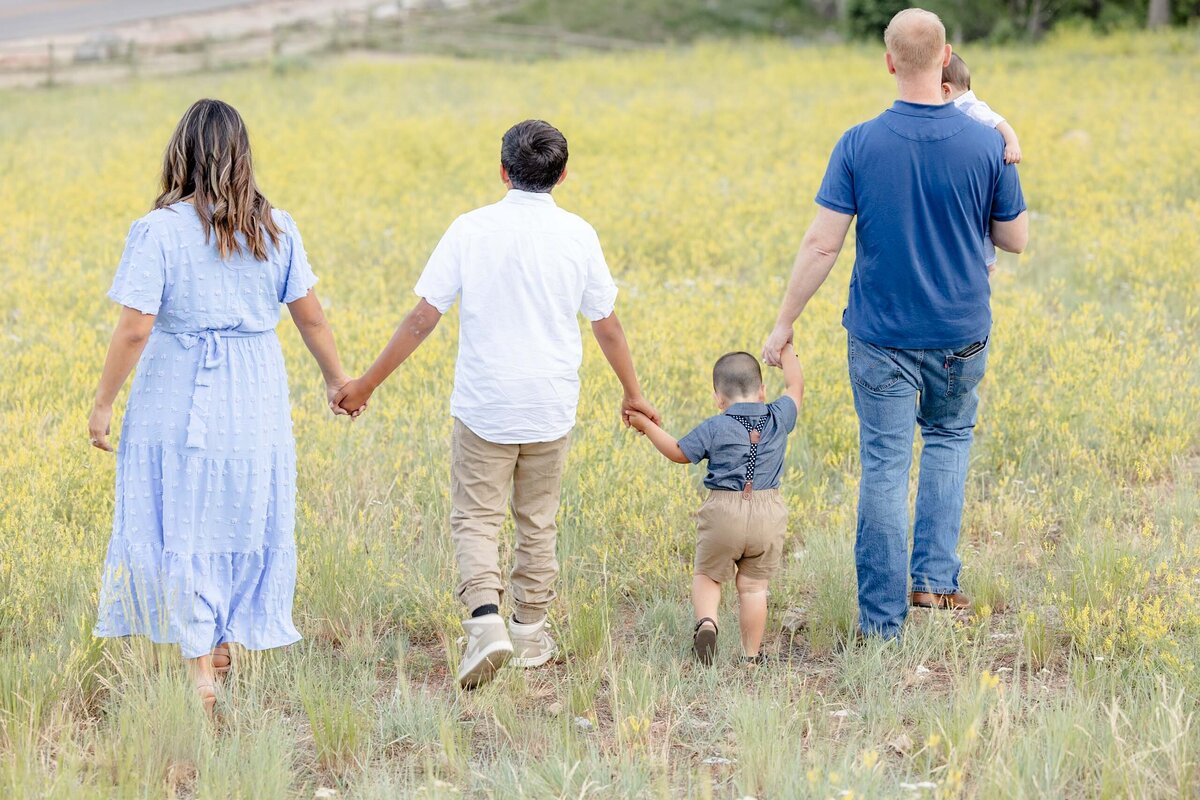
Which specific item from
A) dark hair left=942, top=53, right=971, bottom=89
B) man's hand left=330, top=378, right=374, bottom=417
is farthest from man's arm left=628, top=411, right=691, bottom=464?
dark hair left=942, top=53, right=971, bottom=89

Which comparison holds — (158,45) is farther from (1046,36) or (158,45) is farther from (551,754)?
(551,754)

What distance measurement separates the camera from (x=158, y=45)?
3159cm

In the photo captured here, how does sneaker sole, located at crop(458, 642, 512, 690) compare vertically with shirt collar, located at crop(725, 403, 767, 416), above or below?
below

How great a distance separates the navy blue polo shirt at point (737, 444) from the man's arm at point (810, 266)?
252 millimetres

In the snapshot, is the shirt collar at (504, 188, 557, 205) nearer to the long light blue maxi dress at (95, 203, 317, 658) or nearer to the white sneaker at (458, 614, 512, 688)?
the long light blue maxi dress at (95, 203, 317, 658)

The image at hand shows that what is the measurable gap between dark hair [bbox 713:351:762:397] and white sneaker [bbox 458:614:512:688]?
3.84ft

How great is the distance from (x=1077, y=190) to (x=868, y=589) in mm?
10094

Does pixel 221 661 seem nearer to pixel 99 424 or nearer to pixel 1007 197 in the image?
pixel 99 424

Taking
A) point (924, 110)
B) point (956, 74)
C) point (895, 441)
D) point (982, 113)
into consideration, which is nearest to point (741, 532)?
point (895, 441)

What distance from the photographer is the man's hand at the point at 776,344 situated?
4.75 m

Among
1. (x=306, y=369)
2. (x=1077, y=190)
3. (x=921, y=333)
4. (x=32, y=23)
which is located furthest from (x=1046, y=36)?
(x=921, y=333)

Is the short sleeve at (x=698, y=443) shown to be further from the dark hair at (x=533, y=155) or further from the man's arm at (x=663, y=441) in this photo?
the dark hair at (x=533, y=155)

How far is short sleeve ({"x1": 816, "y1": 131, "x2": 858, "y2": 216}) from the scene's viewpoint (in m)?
4.64

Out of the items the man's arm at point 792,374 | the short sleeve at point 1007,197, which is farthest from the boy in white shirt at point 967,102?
the man's arm at point 792,374
